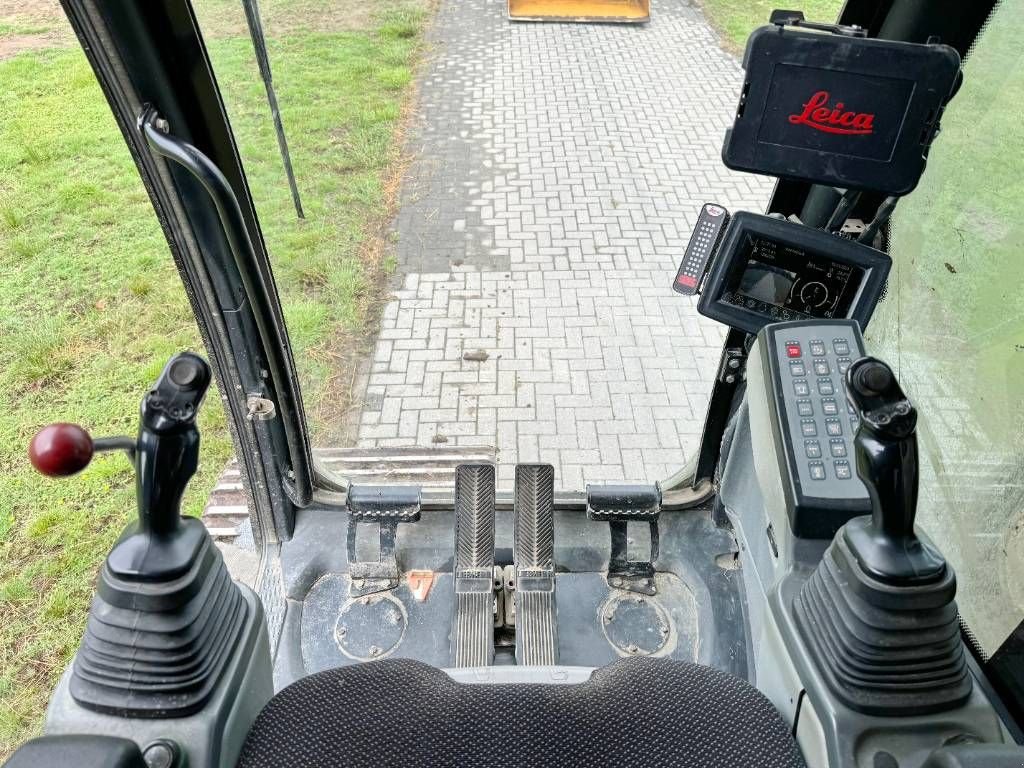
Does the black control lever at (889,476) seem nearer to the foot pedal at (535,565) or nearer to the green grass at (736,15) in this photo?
the foot pedal at (535,565)

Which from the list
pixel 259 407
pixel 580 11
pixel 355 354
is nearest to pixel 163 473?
pixel 259 407

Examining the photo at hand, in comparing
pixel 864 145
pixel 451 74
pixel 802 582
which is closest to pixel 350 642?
pixel 802 582

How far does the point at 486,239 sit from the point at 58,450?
3675mm

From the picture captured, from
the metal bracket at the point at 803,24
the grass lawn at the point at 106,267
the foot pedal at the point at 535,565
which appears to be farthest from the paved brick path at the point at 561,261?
the metal bracket at the point at 803,24

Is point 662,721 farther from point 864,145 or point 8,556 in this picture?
point 8,556

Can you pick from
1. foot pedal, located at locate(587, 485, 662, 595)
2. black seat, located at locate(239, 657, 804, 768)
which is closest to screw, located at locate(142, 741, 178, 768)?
black seat, located at locate(239, 657, 804, 768)

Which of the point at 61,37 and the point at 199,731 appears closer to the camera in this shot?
the point at 199,731

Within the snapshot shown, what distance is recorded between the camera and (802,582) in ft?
4.34

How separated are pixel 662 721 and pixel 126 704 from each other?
2.75 ft

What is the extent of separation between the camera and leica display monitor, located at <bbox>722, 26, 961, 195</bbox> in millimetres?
1374

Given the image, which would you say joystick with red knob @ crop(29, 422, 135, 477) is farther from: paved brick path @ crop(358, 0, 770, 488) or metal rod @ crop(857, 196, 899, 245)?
paved brick path @ crop(358, 0, 770, 488)

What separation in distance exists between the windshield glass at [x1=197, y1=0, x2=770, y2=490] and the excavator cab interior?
0.31m

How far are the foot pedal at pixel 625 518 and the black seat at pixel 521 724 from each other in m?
1.15

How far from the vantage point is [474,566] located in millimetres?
2381
